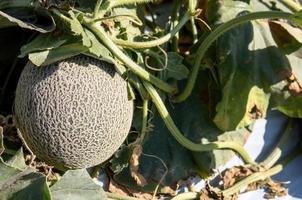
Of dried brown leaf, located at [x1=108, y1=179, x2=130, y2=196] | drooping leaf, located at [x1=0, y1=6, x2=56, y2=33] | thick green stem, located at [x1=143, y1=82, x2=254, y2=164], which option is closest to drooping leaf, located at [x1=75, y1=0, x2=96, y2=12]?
drooping leaf, located at [x1=0, y1=6, x2=56, y2=33]

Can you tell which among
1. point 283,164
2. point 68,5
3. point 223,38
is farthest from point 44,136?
point 283,164

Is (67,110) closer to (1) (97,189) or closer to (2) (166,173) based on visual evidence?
(1) (97,189)

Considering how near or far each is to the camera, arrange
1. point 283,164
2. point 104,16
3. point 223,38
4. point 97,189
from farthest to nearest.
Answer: point 283,164 < point 223,38 < point 104,16 < point 97,189

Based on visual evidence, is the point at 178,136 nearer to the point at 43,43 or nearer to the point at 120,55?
the point at 120,55

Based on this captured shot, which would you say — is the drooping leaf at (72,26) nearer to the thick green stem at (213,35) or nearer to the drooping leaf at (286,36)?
the thick green stem at (213,35)

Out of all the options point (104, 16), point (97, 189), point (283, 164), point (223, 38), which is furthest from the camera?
point (283, 164)

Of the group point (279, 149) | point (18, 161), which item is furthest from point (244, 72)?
point (18, 161)

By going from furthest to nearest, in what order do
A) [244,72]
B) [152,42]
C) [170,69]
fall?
[244,72] < [170,69] < [152,42]
